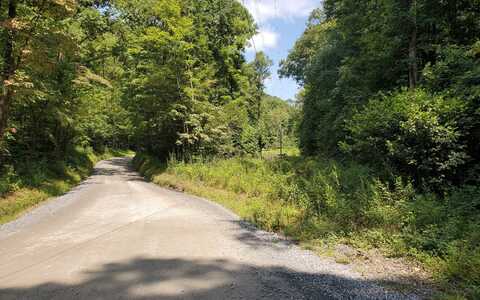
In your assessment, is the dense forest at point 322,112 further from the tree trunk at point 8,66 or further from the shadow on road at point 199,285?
the shadow on road at point 199,285

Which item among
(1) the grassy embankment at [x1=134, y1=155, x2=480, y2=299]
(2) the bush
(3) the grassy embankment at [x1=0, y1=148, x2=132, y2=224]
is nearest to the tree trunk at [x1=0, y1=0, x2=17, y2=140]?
(3) the grassy embankment at [x1=0, y1=148, x2=132, y2=224]

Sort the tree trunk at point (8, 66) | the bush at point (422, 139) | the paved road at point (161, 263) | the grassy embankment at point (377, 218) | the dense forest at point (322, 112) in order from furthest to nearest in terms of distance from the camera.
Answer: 1. the tree trunk at point (8, 66)
2. the bush at point (422, 139)
3. the dense forest at point (322, 112)
4. the grassy embankment at point (377, 218)
5. the paved road at point (161, 263)

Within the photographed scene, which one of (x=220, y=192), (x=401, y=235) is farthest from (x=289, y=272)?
(x=220, y=192)

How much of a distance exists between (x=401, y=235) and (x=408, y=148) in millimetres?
2957

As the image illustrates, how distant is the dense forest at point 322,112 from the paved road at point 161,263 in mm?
1332

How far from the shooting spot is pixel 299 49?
36875 mm

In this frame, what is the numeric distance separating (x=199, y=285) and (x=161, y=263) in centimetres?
122

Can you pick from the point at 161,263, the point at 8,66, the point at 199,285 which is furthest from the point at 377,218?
the point at 8,66

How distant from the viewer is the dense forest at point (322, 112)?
6957 mm

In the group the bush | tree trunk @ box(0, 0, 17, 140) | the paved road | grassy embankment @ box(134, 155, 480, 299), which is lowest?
the paved road

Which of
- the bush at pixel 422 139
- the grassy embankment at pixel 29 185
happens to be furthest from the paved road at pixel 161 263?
the bush at pixel 422 139

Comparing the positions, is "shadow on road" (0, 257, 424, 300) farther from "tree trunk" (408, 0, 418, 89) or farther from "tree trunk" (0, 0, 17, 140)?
"tree trunk" (0, 0, 17, 140)

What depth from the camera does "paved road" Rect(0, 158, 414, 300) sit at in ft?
14.8

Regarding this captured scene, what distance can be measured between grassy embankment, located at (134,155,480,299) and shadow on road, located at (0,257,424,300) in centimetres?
141
